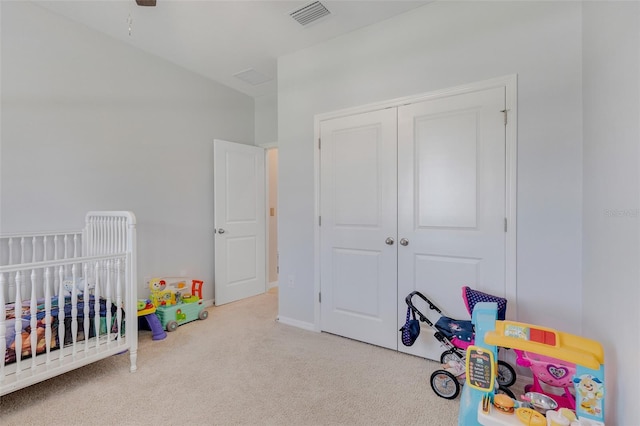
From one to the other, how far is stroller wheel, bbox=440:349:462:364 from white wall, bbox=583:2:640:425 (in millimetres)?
729

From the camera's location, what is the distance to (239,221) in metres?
3.93

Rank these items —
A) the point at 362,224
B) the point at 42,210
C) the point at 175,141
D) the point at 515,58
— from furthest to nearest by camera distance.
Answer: the point at 175,141 < the point at 362,224 < the point at 42,210 < the point at 515,58

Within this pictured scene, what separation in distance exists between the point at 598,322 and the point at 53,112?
3911 millimetres

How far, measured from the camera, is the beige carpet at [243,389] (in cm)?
163

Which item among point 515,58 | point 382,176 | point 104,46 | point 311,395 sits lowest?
point 311,395

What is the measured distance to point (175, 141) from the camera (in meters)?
3.38

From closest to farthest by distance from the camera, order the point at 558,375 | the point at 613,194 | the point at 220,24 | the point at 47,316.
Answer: the point at 613,194, the point at 558,375, the point at 47,316, the point at 220,24

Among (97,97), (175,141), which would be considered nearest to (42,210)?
(97,97)

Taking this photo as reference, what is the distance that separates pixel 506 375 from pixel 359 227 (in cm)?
142

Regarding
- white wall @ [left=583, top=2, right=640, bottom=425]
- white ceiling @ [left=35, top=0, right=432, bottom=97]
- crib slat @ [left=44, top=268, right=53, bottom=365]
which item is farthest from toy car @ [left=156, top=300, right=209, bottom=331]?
Result: white wall @ [left=583, top=2, right=640, bottom=425]

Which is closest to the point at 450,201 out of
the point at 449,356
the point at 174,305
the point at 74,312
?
the point at 449,356

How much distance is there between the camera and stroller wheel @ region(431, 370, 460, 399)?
1.80 metres

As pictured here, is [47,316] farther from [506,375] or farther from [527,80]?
[527,80]

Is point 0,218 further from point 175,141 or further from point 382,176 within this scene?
point 382,176
